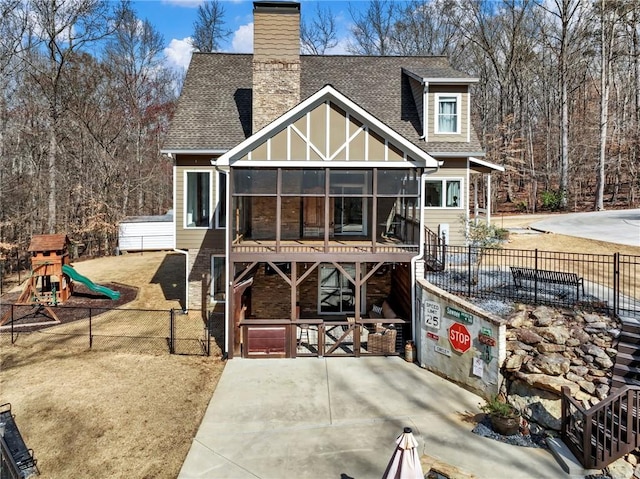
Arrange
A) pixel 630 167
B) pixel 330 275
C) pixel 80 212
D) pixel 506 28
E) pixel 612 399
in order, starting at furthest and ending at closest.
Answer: pixel 506 28, pixel 630 167, pixel 80 212, pixel 330 275, pixel 612 399

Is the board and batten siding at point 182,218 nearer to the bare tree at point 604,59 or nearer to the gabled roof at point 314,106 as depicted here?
the gabled roof at point 314,106

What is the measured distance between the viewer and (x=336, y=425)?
8406 millimetres

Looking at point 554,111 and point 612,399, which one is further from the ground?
point 554,111

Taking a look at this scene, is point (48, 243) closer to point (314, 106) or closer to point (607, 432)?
point (314, 106)

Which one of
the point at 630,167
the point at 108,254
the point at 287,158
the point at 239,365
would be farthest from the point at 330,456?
the point at 630,167

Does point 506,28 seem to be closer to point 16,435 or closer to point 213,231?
point 213,231

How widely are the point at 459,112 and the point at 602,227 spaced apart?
11.2 meters

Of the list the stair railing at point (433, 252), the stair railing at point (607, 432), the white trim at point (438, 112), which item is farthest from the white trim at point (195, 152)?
the stair railing at point (607, 432)

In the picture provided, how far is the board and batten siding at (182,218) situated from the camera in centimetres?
1508

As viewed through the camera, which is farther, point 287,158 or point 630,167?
point 630,167

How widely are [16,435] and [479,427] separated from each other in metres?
8.65

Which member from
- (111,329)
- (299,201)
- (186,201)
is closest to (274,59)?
(299,201)

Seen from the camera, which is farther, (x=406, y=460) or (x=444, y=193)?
(x=444, y=193)

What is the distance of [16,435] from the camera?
24.3 feet
